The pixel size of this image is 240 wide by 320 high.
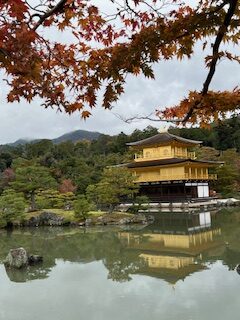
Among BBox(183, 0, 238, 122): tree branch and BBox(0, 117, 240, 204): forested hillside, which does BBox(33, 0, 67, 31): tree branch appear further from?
BBox(0, 117, 240, 204): forested hillside

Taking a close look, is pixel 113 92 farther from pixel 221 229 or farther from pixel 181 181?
pixel 181 181

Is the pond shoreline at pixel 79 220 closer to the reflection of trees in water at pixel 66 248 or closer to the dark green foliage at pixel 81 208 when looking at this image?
the dark green foliage at pixel 81 208

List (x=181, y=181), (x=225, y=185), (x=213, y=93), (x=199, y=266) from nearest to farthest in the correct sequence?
1. (x=213, y=93)
2. (x=199, y=266)
3. (x=181, y=181)
4. (x=225, y=185)

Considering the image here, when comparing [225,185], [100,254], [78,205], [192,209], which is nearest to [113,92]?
[100,254]

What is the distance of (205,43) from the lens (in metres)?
2.97

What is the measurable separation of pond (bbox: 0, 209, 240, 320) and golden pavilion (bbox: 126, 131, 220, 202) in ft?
34.2

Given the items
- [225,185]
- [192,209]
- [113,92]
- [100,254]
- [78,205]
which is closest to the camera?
[113,92]

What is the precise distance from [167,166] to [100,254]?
48.4 ft

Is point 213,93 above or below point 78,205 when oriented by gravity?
above

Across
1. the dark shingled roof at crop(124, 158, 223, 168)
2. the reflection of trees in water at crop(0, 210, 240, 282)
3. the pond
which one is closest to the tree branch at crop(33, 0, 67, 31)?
the pond

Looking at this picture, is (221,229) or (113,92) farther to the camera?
(221,229)

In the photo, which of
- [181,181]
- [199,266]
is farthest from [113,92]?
[181,181]

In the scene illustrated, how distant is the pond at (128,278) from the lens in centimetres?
551

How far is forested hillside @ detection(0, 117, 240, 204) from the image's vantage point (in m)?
25.8
